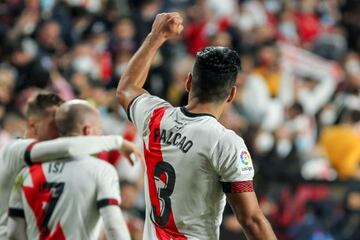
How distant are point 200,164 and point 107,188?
122cm

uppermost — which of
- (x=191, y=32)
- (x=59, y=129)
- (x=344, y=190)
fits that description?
(x=59, y=129)

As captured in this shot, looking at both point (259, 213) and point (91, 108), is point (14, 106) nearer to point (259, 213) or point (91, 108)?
point (91, 108)

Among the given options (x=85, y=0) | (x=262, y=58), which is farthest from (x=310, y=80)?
(x=85, y=0)

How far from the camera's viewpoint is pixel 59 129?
5.82m

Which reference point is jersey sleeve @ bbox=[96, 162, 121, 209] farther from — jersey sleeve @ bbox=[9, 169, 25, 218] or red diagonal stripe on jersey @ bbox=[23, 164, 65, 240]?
jersey sleeve @ bbox=[9, 169, 25, 218]

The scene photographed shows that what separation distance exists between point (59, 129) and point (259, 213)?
1.83 m

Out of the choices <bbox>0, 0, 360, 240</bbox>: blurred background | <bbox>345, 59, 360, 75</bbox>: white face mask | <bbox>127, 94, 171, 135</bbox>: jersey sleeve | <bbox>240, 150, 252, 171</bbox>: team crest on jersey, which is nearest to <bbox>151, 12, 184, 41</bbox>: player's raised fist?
<bbox>127, 94, 171, 135</bbox>: jersey sleeve

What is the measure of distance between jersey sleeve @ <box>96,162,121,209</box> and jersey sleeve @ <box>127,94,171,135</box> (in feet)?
2.54

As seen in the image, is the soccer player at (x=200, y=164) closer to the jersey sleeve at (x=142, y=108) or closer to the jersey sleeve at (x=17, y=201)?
the jersey sleeve at (x=142, y=108)

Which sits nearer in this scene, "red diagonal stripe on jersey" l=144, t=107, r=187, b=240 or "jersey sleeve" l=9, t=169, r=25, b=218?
"red diagonal stripe on jersey" l=144, t=107, r=187, b=240

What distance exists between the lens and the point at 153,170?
4738 mm

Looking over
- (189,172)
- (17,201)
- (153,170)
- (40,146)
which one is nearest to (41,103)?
(40,146)

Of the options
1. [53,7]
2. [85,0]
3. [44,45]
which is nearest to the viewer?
[44,45]

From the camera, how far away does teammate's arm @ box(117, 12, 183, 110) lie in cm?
499
